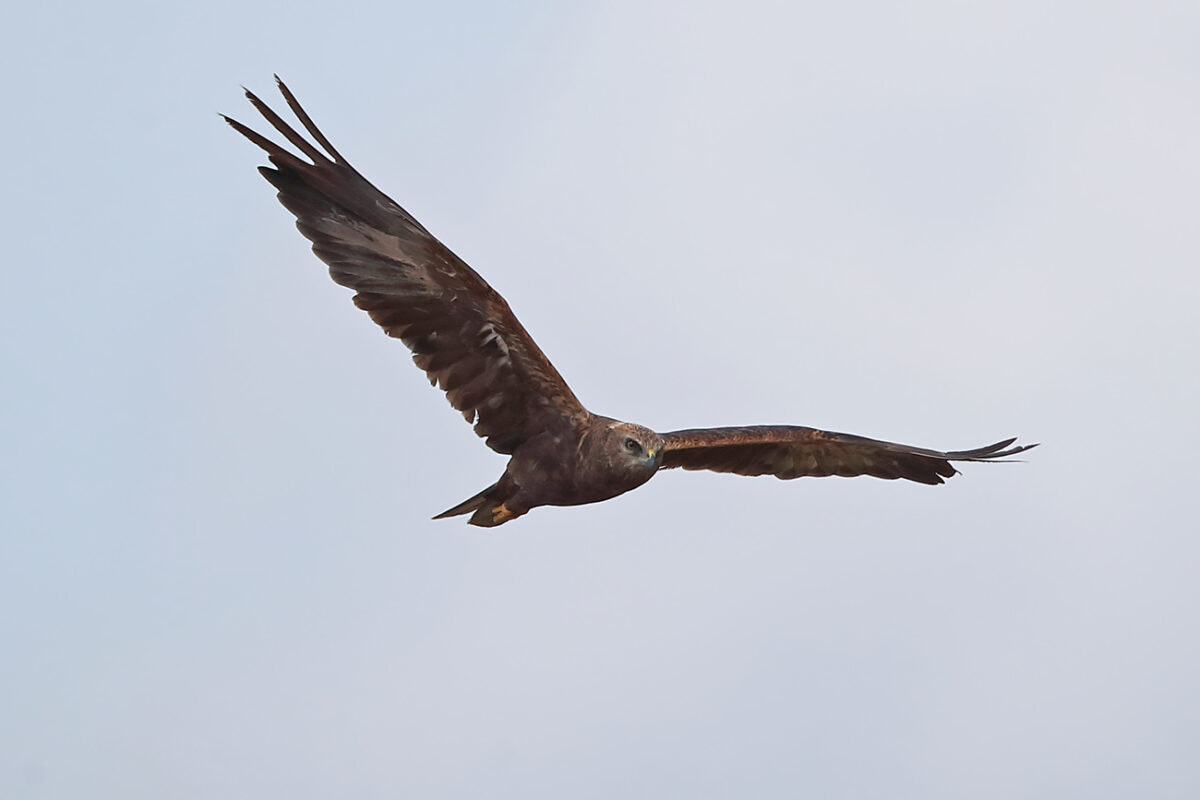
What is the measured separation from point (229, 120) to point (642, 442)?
12.0 feet

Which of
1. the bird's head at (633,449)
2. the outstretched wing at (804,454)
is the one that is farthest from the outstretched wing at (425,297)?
the outstretched wing at (804,454)

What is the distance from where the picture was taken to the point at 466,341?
12.4m

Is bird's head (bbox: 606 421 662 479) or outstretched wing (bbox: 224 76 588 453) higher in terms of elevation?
outstretched wing (bbox: 224 76 588 453)

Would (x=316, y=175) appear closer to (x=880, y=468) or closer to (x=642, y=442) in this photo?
(x=642, y=442)

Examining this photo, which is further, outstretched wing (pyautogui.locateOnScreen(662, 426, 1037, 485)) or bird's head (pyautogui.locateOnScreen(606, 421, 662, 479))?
outstretched wing (pyautogui.locateOnScreen(662, 426, 1037, 485))

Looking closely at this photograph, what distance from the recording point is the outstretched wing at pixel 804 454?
45.1 feet

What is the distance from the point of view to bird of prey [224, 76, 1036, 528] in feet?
39.4

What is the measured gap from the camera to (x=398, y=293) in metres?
12.2

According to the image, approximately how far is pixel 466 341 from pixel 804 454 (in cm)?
406

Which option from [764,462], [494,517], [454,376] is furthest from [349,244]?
[764,462]

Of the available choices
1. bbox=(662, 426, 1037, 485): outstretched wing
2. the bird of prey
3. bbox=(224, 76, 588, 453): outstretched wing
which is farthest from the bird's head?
bbox=(662, 426, 1037, 485): outstretched wing

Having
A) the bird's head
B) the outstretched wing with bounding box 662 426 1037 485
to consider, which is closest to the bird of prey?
the bird's head

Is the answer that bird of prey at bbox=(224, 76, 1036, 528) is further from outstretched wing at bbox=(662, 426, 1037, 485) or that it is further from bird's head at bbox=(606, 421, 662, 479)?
outstretched wing at bbox=(662, 426, 1037, 485)

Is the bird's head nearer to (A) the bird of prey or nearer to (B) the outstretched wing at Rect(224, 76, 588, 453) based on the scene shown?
(A) the bird of prey
